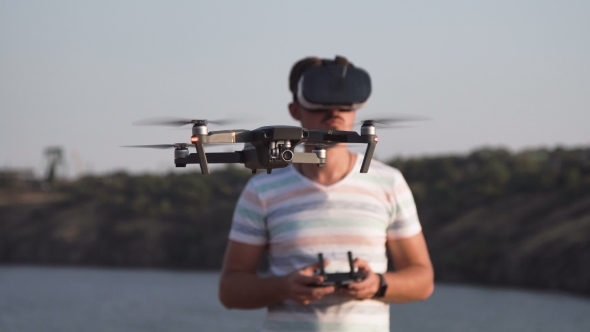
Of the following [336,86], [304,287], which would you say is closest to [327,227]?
[304,287]

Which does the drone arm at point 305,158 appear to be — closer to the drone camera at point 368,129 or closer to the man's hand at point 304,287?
the drone camera at point 368,129

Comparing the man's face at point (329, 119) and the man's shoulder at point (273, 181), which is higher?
the man's face at point (329, 119)

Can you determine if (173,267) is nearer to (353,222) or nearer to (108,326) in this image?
(108,326)

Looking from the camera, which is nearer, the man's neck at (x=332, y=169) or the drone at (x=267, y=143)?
the drone at (x=267, y=143)

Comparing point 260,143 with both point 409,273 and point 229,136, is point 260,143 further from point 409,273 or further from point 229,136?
point 409,273

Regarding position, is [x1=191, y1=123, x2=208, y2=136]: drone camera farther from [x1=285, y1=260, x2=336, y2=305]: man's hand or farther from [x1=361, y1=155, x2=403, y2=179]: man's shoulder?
[x1=361, y1=155, x2=403, y2=179]: man's shoulder

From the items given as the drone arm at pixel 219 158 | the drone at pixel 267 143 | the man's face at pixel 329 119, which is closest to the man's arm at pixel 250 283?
the man's face at pixel 329 119

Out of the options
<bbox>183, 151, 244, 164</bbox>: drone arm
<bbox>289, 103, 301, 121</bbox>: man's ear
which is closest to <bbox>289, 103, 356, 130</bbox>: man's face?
<bbox>289, 103, 301, 121</bbox>: man's ear
